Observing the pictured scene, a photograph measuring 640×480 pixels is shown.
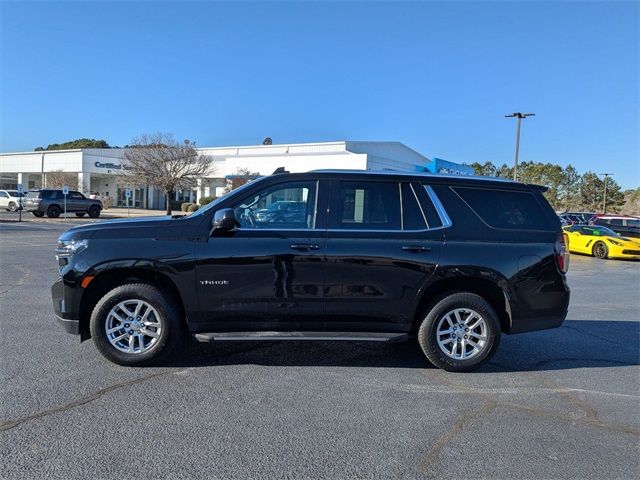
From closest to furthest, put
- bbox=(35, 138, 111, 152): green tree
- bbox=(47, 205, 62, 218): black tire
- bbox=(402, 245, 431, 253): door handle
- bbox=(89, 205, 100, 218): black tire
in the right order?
bbox=(402, 245, 431, 253): door handle, bbox=(47, 205, 62, 218): black tire, bbox=(89, 205, 100, 218): black tire, bbox=(35, 138, 111, 152): green tree

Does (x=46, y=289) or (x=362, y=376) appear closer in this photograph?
(x=362, y=376)

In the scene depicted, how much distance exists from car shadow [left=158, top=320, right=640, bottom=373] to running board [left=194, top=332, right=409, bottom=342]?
44 cm

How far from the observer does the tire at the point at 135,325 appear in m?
4.51

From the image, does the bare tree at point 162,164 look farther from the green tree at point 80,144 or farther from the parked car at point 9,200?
the green tree at point 80,144

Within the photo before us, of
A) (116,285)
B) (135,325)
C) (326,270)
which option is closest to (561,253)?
(326,270)

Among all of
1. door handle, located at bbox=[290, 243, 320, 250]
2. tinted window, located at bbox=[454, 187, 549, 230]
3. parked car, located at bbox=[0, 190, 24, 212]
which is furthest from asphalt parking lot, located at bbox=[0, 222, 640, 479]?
parked car, located at bbox=[0, 190, 24, 212]

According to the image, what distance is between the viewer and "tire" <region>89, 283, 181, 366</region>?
4512 millimetres

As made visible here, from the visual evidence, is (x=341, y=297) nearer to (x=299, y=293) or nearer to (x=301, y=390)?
(x=299, y=293)

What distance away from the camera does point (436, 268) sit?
466 centimetres

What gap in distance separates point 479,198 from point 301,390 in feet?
8.71

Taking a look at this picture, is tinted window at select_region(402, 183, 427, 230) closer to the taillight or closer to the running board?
the running board

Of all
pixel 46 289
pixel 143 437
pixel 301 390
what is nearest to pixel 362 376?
pixel 301 390

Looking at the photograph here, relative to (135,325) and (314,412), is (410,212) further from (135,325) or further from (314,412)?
(135,325)

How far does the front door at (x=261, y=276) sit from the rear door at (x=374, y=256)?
6.7 inches
